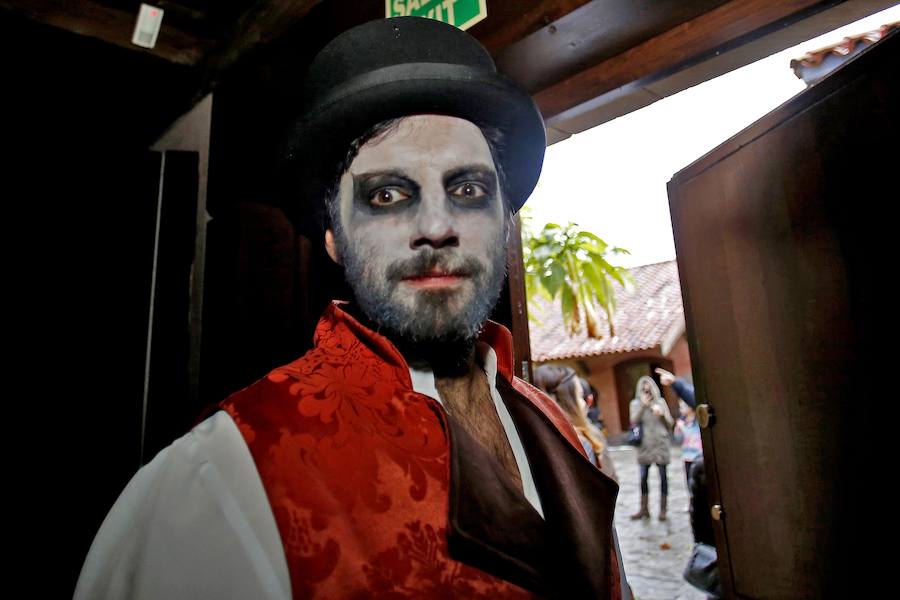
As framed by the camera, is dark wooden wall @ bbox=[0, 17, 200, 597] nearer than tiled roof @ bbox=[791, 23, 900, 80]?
Yes

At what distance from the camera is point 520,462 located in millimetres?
1116

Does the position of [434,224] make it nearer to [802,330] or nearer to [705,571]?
[802,330]

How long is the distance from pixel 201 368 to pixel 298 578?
1903 millimetres

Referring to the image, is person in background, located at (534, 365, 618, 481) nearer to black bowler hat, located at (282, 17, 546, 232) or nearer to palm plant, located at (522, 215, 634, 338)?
black bowler hat, located at (282, 17, 546, 232)

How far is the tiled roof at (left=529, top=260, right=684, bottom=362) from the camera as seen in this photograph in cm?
1559

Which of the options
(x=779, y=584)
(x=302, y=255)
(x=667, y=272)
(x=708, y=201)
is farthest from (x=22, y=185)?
(x=667, y=272)

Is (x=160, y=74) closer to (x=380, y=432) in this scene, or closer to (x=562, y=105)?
(x=562, y=105)

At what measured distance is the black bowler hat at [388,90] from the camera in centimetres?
106

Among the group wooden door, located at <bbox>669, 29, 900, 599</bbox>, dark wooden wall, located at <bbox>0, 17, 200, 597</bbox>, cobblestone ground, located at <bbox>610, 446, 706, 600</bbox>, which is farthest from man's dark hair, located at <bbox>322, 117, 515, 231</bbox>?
cobblestone ground, located at <bbox>610, 446, 706, 600</bbox>

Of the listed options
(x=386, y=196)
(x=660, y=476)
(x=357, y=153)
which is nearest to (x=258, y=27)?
(x=357, y=153)

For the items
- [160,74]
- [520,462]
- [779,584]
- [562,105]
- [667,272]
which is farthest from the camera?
[667,272]

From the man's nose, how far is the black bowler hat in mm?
214

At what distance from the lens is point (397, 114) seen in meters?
1.09

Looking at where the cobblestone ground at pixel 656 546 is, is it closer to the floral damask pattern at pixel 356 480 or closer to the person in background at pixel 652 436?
the person in background at pixel 652 436
